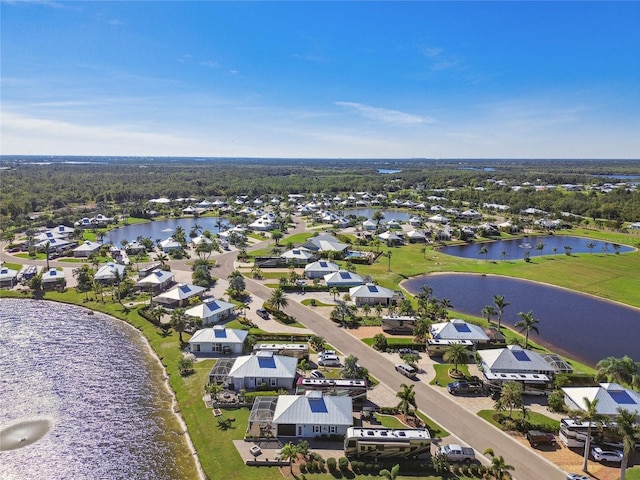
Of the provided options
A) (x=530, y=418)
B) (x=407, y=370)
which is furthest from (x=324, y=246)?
(x=530, y=418)

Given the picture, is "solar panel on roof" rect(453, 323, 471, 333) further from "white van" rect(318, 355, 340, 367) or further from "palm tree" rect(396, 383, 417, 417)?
"palm tree" rect(396, 383, 417, 417)

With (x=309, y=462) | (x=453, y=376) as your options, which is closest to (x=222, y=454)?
(x=309, y=462)

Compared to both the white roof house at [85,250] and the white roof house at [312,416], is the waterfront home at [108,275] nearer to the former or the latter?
the white roof house at [85,250]

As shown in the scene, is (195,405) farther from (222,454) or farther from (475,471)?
(475,471)

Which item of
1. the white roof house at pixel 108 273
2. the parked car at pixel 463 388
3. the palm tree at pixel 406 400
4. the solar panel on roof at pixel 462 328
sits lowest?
the parked car at pixel 463 388

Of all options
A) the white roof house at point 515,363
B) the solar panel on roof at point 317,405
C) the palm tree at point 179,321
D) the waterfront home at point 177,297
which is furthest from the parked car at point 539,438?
the waterfront home at point 177,297

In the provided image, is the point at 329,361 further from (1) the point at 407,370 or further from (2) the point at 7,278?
(2) the point at 7,278

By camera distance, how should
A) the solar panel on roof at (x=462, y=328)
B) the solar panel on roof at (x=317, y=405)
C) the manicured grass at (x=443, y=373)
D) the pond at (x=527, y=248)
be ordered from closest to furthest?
the solar panel on roof at (x=317, y=405)
the manicured grass at (x=443, y=373)
the solar panel on roof at (x=462, y=328)
the pond at (x=527, y=248)
